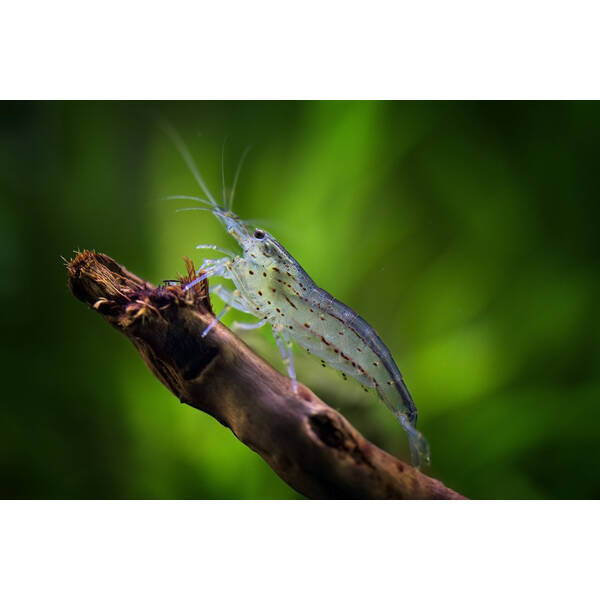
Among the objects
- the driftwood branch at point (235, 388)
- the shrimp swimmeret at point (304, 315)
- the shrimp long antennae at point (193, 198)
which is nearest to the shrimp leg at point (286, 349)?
the shrimp swimmeret at point (304, 315)

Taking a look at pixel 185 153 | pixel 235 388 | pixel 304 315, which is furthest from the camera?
pixel 185 153

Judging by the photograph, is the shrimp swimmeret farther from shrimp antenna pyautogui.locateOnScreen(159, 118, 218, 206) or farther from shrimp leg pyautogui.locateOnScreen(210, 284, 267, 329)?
shrimp antenna pyautogui.locateOnScreen(159, 118, 218, 206)

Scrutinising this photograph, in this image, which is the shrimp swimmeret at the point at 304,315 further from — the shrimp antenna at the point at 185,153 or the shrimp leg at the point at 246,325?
the shrimp antenna at the point at 185,153

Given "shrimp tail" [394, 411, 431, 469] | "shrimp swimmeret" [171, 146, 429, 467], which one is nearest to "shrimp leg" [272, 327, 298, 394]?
"shrimp swimmeret" [171, 146, 429, 467]

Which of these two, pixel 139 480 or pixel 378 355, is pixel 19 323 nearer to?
pixel 139 480

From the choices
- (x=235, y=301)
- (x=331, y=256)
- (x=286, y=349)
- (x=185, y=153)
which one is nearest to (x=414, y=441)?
(x=286, y=349)

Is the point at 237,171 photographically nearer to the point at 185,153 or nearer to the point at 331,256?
the point at 185,153
